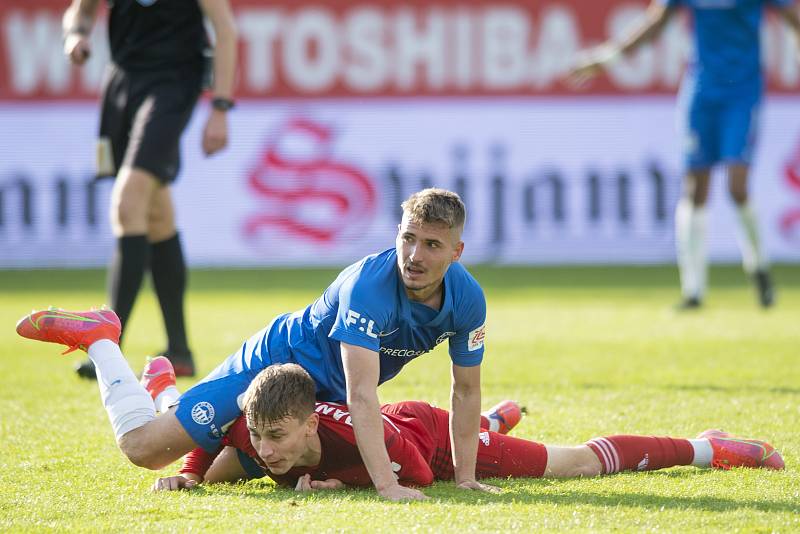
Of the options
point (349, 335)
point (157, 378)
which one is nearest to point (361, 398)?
point (349, 335)

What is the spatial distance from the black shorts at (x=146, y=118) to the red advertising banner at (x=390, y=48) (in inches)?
319

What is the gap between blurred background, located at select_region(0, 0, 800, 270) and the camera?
14.4 meters

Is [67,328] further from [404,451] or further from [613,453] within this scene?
[613,453]

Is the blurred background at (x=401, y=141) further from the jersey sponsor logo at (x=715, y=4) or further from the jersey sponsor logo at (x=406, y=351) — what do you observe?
the jersey sponsor logo at (x=406, y=351)

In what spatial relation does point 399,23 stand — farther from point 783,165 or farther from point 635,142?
point 783,165

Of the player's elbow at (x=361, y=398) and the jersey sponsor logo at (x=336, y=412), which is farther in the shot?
the jersey sponsor logo at (x=336, y=412)

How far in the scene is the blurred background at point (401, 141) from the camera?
47.3ft

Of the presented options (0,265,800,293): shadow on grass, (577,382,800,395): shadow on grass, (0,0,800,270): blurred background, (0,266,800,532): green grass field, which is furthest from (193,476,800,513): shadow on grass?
(0,0,800,270): blurred background

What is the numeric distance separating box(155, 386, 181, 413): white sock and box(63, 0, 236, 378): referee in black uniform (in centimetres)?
167

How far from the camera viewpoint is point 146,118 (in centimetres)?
657

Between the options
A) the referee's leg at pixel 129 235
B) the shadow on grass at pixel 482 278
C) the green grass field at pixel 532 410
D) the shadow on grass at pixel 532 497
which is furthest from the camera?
the shadow on grass at pixel 482 278

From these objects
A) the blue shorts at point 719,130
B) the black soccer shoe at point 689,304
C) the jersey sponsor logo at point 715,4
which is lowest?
the black soccer shoe at point 689,304

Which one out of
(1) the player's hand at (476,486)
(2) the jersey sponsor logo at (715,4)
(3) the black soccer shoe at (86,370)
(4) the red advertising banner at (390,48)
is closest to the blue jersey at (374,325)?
(1) the player's hand at (476,486)

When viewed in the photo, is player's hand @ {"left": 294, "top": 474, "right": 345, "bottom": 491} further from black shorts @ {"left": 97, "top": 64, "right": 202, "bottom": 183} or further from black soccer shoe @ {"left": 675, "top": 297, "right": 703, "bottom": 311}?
black soccer shoe @ {"left": 675, "top": 297, "right": 703, "bottom": 311}
